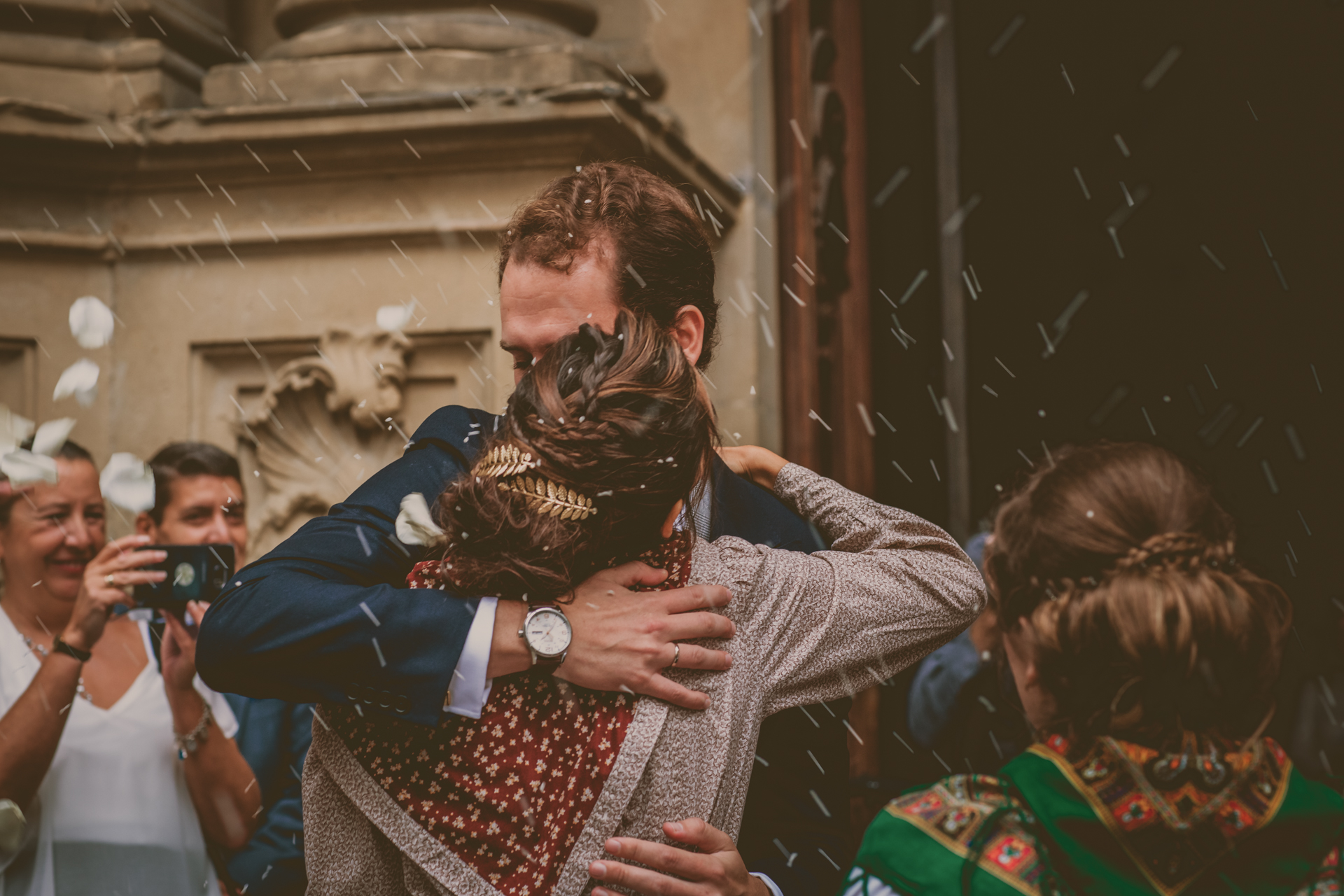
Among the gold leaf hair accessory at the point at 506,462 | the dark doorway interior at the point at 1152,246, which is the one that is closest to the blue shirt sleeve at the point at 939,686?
the dark doorway interior at the point at 1152,246

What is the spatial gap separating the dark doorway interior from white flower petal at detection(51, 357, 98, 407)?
2.57m

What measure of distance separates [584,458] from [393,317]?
5.03 feet

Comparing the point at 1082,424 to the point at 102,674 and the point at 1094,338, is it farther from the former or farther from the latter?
the point at 102,674

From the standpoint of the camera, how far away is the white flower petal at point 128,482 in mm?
2568

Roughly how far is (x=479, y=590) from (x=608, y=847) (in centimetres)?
29

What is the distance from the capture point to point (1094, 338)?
15.9 ft

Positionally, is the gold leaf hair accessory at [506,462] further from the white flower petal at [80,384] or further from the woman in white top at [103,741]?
the white flower petal at [80,384]

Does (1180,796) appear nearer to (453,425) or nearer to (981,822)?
(981,822)

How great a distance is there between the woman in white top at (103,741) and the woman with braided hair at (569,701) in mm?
1101

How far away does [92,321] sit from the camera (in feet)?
8.75

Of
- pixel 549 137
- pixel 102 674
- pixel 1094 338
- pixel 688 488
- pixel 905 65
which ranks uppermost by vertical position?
pixel 905 65

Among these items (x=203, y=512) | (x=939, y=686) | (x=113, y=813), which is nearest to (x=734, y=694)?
(x=113, y=813)

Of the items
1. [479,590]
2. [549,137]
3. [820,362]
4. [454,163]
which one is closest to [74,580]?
[454,163]

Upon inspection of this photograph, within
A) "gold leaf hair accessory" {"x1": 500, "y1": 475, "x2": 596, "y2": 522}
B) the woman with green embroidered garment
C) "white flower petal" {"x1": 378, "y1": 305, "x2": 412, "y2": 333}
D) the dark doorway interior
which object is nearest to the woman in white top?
"white flower petal" {"x1": 378, "y1": 305, "x2": 412, "y2": 333}
